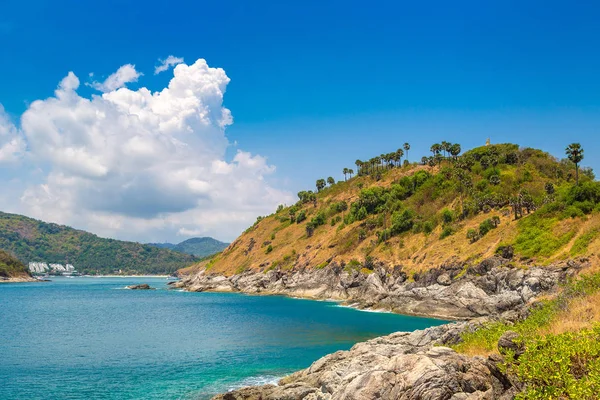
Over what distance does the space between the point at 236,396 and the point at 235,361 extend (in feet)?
58.0

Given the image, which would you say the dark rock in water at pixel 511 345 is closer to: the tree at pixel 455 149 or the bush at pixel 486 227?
the bush at pixel 486 227

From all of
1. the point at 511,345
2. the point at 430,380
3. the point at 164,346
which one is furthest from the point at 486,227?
the point at 511,345

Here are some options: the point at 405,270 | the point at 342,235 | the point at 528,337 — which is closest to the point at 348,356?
the point at 528,337

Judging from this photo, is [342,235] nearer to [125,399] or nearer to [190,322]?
[190,322]

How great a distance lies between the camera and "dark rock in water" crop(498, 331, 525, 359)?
1722cm

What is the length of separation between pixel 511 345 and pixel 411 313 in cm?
7551

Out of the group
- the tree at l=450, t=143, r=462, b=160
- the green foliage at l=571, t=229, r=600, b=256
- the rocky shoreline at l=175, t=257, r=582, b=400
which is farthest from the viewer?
the tree at l=450, t=143, r=462, b=160

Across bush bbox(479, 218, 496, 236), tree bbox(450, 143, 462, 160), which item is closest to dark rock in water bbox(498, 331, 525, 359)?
bush bbox(479, 218, 496, 236)

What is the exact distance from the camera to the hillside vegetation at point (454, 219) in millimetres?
89500

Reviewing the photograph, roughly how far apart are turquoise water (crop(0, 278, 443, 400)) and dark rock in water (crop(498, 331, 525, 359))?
28.7 metres

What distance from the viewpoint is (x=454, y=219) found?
408 feet

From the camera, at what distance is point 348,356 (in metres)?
38.2

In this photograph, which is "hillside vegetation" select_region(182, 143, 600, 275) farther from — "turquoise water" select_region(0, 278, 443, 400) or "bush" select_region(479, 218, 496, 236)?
"turquoise water" select_region(0, 278, 443, 400)

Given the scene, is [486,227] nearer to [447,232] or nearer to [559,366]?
[447,232]
